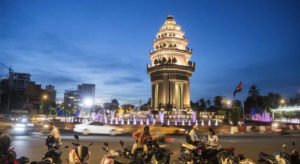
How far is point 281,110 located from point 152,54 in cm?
5708

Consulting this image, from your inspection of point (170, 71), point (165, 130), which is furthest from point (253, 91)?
point (165, 130)

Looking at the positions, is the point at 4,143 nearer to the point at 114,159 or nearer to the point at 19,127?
the point at 114,159

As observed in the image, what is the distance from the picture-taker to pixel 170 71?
190 feet

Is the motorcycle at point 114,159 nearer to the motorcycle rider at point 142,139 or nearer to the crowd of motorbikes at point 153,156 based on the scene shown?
the crowd of motorbikes at point 153,156

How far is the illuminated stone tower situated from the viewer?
5744cm

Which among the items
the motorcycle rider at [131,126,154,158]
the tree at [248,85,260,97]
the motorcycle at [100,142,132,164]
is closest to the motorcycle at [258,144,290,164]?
the motorcycle rider at [131,126,154,158]

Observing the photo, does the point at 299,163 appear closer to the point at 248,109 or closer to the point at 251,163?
the point at 251,163

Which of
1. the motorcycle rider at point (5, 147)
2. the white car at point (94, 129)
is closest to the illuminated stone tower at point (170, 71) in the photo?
the white car at point (94, 129)

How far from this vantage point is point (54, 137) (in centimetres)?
728

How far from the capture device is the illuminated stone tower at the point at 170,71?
5744 cm

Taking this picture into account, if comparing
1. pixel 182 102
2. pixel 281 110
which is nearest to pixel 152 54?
pixel 182 102

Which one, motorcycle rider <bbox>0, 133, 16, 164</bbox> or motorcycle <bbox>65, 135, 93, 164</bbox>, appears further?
motorcycle <bbox>65, 135, 93, 164</bbox>

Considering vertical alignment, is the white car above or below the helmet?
below

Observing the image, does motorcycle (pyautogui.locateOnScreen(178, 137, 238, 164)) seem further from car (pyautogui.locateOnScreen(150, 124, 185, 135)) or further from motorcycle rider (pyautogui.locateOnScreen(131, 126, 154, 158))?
car (pyautogui.locateOnScreen(150, 124, 185, 135))
